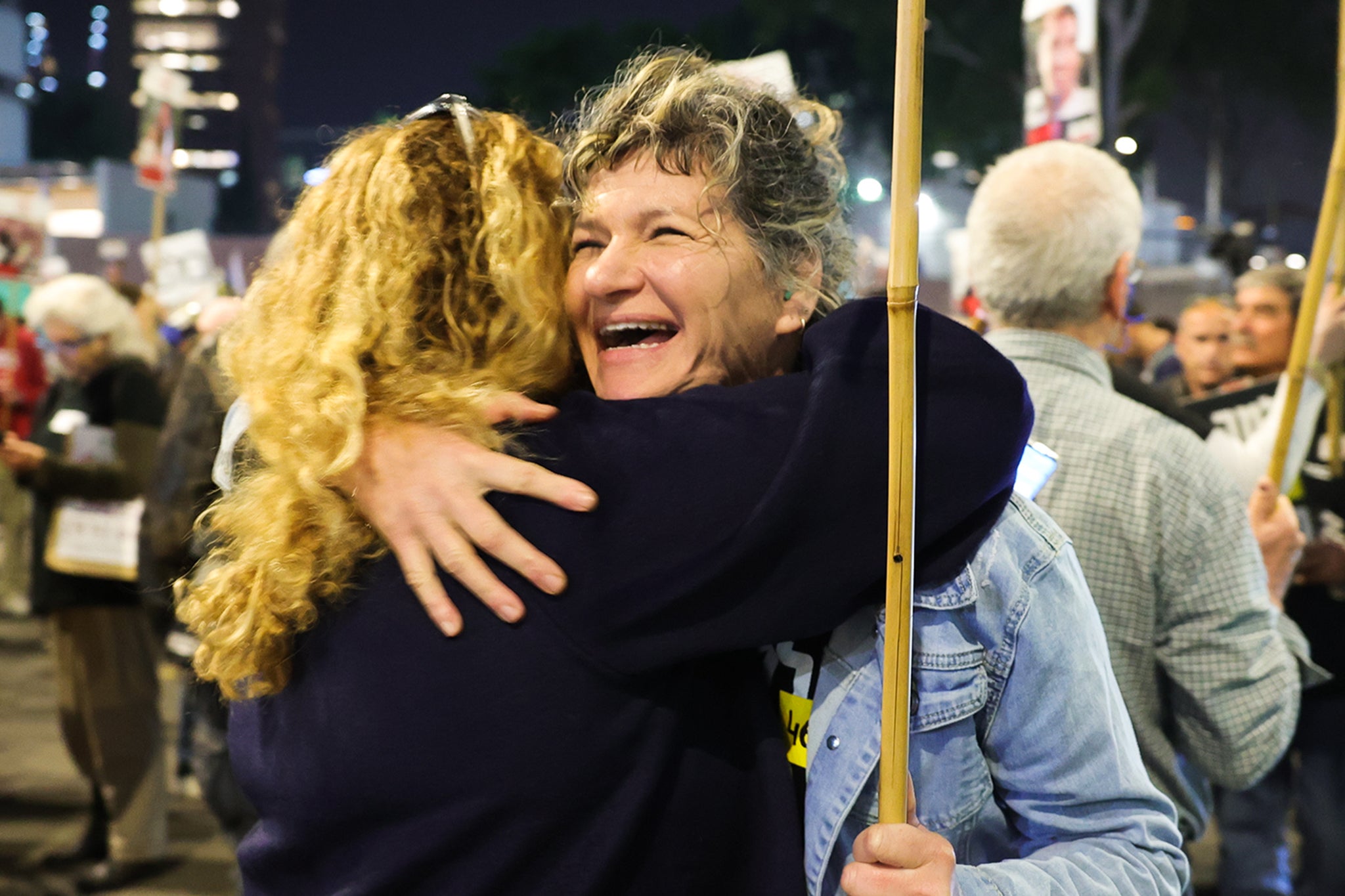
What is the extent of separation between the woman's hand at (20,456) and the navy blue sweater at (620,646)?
472 centimetres

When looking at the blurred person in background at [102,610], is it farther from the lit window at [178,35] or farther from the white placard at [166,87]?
the lit window at [178,35]

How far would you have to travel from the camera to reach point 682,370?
71.9 inches

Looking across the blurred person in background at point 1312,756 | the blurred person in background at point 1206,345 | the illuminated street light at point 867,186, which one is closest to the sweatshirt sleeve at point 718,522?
the illuminated street light at point 867,186

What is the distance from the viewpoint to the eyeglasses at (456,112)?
1.70m

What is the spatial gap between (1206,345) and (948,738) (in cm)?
610

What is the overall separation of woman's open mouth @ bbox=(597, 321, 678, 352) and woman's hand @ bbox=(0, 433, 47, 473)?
182 inches

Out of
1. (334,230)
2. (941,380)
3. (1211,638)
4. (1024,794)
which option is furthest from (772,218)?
(1211,638)

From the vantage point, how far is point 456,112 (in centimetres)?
172

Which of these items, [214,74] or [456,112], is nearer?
[456,112]

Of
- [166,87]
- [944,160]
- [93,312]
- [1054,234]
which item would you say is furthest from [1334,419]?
[944,160]

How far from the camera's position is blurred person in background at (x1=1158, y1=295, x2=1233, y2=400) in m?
6.91

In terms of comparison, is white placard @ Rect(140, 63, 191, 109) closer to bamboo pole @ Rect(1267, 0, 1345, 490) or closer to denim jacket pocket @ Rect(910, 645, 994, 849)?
bamboo pole @ Rect(1267, 0, 1345, 490)

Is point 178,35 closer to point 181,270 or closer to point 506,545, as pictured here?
point 181,270

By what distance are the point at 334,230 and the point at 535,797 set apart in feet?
2.49
